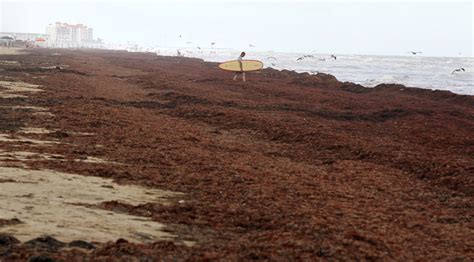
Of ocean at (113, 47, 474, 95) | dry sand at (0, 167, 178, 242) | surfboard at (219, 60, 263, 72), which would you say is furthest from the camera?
ocean at (113, 47, 474, 95)

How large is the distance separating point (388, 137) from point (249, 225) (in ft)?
26.7

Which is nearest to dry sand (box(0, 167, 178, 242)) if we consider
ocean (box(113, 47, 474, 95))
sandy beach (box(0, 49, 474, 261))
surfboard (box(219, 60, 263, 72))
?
sandy beach (box(0, 49, 474, 261))

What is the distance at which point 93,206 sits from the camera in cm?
544

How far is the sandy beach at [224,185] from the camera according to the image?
4574mm

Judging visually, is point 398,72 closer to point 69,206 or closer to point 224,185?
point 224,185

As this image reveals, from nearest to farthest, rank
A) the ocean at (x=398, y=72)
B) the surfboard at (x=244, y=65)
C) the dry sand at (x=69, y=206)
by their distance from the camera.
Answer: the dry sand at (x=69, y=206), the surfboard at (x=244, y=65), the ocean at (x=398, y=72)

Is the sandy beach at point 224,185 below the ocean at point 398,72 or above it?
below

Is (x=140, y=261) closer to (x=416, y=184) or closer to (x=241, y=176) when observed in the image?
(x=241, y=176)

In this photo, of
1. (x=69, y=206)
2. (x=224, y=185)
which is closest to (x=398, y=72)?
(x=224, y=185)

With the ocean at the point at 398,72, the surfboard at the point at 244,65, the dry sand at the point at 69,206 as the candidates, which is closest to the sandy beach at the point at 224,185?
the dry sand at the point at 69,206

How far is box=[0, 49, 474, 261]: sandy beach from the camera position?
4574 millimetres

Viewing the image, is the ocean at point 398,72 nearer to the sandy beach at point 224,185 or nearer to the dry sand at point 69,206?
the sandy beach at point 224,185

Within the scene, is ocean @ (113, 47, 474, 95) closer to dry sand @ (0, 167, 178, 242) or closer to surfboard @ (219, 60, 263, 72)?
surfboard @ (219, 60, 263, 72)

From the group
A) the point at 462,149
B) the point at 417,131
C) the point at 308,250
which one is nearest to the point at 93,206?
the point at 308,250
